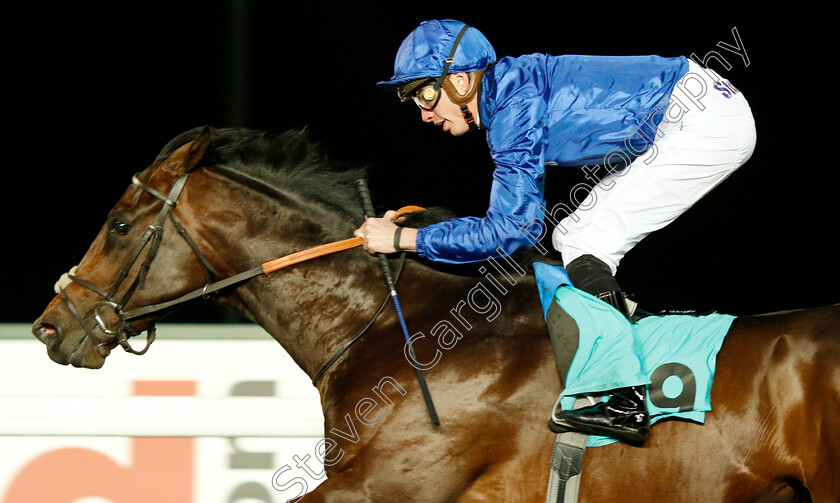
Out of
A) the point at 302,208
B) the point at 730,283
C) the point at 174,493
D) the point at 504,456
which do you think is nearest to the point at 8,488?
the point at 174,493

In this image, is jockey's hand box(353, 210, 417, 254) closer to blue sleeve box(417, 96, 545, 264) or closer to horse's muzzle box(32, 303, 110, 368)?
blue sleeve box(417, 96, 545, 264)

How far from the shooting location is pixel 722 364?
2213 mm

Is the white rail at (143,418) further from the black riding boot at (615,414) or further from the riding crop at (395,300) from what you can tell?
the black riding boot at (615,414)

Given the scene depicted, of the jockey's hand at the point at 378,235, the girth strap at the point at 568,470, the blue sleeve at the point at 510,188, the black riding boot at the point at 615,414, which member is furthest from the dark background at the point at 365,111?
the girth strap at the point at 568,470

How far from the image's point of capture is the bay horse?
214 cm

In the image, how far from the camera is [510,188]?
7.36 feet

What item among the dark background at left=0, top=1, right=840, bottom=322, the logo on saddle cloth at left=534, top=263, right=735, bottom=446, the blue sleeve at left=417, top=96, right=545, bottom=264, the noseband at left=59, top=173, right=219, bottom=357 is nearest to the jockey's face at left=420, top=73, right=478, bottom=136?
the blue sleeve at left=417, top=96, right=545, bottom=264

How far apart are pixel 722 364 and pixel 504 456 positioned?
24.5 inches

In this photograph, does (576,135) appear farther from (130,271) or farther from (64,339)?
(64,339)

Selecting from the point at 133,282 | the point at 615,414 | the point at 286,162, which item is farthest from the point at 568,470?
the point at 133,282

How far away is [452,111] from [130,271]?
1046mm

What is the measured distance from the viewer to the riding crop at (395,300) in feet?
7.36

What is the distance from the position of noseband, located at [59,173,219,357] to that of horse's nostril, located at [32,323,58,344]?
0.08 meters

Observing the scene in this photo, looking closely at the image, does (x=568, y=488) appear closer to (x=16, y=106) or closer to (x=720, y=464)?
(x=720, y=464)
